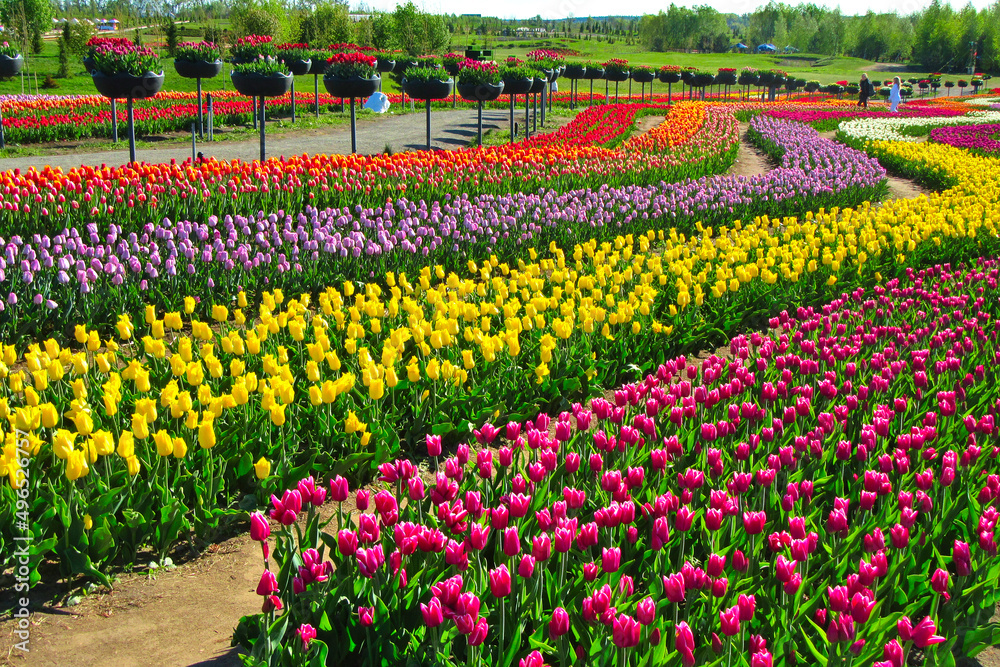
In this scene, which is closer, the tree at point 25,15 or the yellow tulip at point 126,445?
the yellow tulip at point 126,445

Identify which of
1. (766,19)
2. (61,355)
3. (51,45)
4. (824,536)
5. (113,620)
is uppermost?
(766,19)

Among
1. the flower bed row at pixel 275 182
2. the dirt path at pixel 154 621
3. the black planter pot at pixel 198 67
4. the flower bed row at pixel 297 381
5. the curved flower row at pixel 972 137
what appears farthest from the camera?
the curved flower row at pixel 972 137

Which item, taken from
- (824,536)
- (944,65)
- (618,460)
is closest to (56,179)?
(618,460)

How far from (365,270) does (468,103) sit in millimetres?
31897

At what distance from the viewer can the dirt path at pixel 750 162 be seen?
58.1 ft

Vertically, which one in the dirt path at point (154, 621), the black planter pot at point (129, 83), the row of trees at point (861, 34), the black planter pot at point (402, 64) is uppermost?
the row of trees at point (861, 34)

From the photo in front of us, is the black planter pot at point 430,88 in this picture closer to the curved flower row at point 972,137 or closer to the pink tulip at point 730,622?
the curved flower row at point 972,137

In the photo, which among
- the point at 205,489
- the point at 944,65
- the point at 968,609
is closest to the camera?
the point at 968,609

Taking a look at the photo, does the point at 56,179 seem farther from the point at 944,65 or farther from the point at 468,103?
the point at 944,65

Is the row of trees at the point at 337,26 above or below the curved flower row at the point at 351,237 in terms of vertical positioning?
above

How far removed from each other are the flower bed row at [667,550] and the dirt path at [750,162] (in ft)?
42.7

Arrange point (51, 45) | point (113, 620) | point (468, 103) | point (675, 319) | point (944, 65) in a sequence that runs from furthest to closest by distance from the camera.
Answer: point (944, 65) → point (51, 45) → point (468, 103) → point (675, 319) → point (113, 620)

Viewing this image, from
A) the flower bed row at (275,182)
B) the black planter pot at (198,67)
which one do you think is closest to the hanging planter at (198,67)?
the black planter pot at (198,67)

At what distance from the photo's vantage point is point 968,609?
287cm
